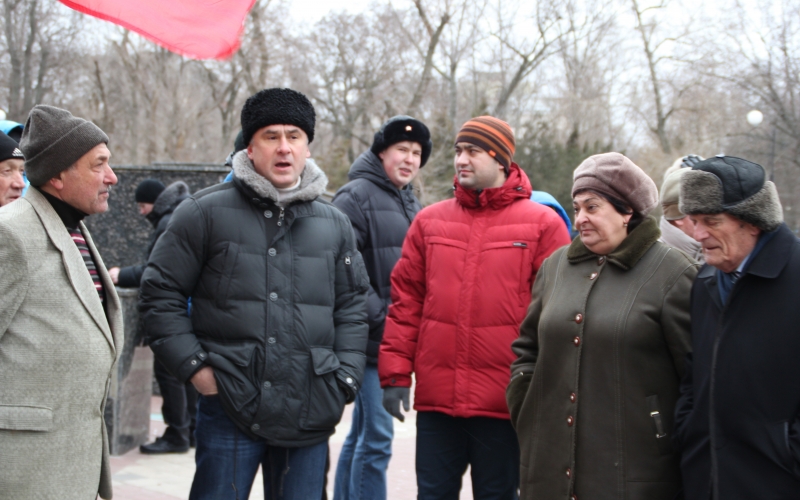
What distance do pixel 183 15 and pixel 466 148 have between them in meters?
1.38

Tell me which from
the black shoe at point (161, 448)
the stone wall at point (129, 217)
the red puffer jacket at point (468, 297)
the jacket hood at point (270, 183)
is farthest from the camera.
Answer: the stone wall at point (129, 217)

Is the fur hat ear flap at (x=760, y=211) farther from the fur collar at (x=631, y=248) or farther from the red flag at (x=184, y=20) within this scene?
the red flag at (x=184, y=20)

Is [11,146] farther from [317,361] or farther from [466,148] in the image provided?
[466,148]

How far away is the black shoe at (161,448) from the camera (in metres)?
6.09

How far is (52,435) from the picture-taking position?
8.55 ft

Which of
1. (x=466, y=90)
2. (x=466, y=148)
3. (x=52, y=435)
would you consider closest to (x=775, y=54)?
(x=466, y=90)

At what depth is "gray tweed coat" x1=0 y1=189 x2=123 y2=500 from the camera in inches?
99.6

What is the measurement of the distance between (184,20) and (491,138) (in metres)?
1.45

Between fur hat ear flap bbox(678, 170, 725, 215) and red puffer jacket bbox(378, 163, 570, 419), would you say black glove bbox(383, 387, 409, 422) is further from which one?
fur hat ear flap bbox(678, 170, 725, 215)

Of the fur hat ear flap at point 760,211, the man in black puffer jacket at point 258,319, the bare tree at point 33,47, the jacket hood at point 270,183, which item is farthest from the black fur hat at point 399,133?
the bare tree at point 33,47

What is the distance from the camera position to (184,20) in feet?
10.5

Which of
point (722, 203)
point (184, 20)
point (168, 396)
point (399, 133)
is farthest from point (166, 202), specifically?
point (722, 203)

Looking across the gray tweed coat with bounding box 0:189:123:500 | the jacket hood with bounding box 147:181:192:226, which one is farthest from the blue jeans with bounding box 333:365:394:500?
the jacket hood with bounding box 147:181:192:226

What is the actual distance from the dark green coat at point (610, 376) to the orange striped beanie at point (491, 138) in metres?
0.77
